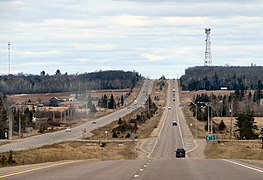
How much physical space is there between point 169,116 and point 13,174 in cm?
15314

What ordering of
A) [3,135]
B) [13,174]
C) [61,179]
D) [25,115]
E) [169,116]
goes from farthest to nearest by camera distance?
[169,116]
[25,115]
[3,135]
[13,174]
[61,179]

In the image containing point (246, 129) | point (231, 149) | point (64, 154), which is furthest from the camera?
point (246, 129)

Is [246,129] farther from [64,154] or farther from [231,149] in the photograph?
[64,154]

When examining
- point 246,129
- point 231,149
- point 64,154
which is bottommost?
point 231,149

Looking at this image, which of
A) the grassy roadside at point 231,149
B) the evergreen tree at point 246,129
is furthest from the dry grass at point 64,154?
the evergreen tree at point 246,129

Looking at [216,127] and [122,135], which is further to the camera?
[216,127]

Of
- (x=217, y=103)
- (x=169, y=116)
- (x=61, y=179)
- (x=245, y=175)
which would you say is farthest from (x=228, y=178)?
(x=217, y=103)

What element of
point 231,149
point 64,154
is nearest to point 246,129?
point 231,149

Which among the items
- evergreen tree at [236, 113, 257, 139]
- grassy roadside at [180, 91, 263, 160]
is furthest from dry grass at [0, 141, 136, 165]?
evergreen tree at [236, 113, 257, 139]

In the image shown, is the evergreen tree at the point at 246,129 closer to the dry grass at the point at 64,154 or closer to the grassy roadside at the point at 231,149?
the grassy roadside at the point at 231,149

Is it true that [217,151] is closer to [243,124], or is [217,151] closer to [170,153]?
[170,153]

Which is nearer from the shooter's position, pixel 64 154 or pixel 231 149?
pixel 64 154

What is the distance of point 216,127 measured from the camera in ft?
468

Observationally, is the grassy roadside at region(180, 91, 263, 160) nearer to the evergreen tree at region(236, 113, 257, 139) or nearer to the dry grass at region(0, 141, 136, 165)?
the evergreen tree at region(236, 113, 257, 139)
